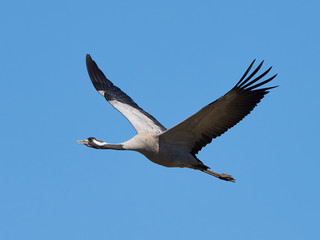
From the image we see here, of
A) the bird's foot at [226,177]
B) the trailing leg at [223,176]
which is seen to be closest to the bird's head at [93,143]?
the trailing leg at [223,176]

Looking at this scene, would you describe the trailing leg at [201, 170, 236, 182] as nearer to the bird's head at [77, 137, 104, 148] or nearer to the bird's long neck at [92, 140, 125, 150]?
the bird's long neck at [92, 140, 125, 150]

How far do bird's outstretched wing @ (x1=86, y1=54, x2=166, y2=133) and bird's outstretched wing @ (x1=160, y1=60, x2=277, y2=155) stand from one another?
1224 millimetres

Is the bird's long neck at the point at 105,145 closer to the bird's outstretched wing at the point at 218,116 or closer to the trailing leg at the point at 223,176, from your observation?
the bird's outstretched wing at the point at 218,116

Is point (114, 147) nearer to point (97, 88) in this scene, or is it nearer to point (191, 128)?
point (191, 128)

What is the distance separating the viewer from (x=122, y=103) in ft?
43.8

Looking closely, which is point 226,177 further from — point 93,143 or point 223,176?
point 93,143

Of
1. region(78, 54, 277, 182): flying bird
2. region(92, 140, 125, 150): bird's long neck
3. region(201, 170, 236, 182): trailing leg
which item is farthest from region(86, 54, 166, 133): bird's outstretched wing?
region(201, 170, 236, 182): trailing leg

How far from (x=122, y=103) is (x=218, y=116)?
356cm

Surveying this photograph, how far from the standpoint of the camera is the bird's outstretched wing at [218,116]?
10055mm

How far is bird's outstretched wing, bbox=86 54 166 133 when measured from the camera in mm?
12203

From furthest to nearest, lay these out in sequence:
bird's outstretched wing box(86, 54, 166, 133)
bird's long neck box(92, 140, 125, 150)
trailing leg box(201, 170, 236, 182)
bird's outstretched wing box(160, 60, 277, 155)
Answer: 1. bird's outstretched wing box(86, 54, 166, 133)
2. trailing leg box(201, 170, 236, 182)
3. bird's long neck box(92, 140, 125, 150)
4. bird's outstretched wing box(160, 60, 277, 155)

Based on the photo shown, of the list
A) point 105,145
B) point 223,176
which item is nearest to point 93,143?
point 105,145

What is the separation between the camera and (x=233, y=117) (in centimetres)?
1045

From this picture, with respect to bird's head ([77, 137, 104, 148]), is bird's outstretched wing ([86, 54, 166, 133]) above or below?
above
